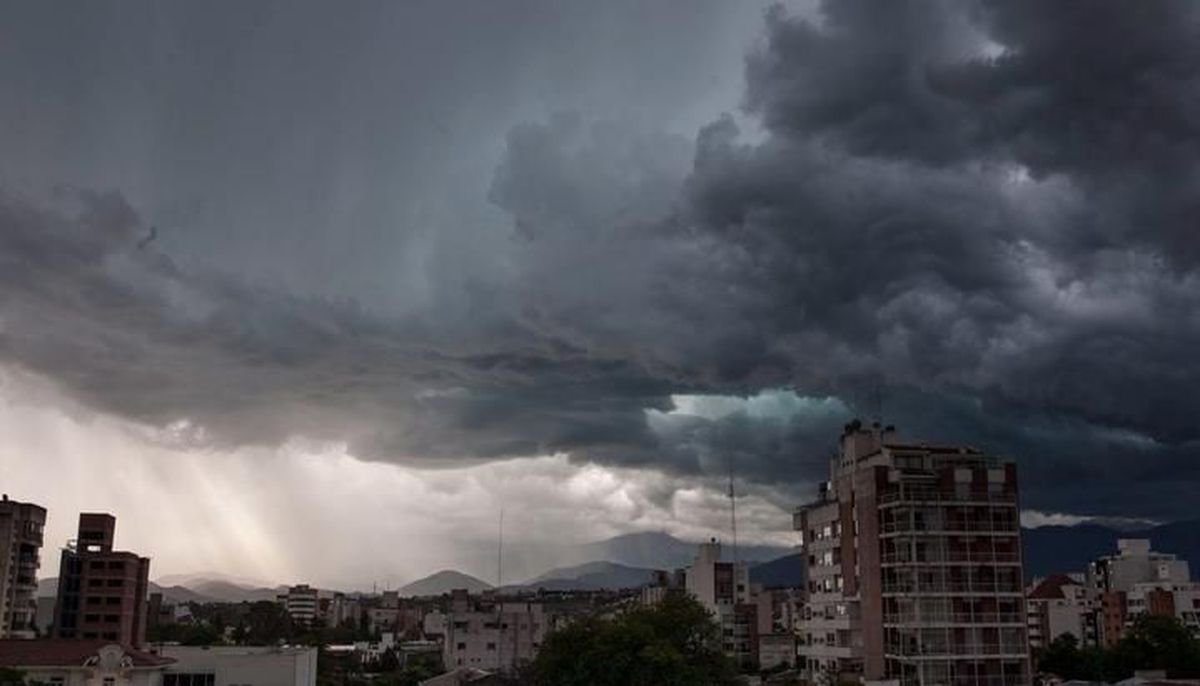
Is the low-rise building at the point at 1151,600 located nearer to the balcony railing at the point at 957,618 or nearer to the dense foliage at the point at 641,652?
the balcony railing at the point at 957,618

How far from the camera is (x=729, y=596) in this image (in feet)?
614

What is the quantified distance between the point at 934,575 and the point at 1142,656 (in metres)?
34.1

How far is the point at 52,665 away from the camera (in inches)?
3334

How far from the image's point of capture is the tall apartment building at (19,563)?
129750 millimetres

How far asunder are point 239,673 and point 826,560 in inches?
2168

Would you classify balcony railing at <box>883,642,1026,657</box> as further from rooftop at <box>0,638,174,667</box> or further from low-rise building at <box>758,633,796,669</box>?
low-rise building at <box>758,633,796,669</box>

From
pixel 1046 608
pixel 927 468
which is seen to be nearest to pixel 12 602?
pixel 927 468

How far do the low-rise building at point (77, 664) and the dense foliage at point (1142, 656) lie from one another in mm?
87473

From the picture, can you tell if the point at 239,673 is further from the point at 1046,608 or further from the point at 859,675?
the point at 1046,608

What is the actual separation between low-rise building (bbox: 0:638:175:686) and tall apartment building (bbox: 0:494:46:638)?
4752 centimetres

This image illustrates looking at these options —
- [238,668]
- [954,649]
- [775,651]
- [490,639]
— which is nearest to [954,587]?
[954,649]

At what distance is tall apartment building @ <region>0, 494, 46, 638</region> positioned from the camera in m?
130

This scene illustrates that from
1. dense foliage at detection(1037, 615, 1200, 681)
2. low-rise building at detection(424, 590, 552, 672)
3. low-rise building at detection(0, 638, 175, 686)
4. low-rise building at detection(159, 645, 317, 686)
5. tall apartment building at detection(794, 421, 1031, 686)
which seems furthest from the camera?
low-rise building at detection(424, 590, 552, 672)

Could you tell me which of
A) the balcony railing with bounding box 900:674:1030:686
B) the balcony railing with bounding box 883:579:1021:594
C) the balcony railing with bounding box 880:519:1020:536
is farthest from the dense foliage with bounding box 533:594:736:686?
the balcony railing with bounding box 880:519:1020:536
